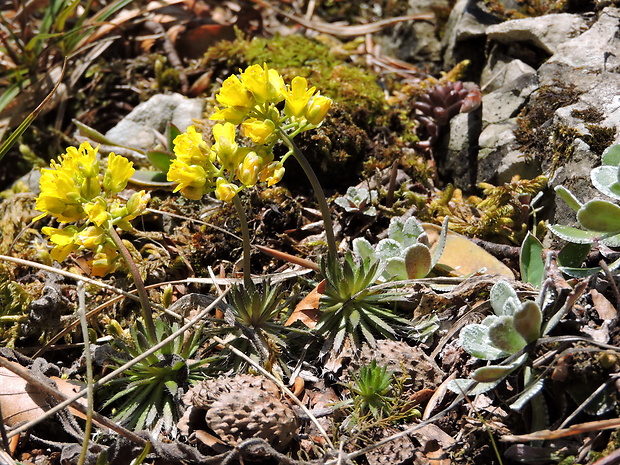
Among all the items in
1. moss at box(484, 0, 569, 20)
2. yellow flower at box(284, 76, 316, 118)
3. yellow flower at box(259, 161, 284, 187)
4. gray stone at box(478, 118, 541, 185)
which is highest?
yellow flower at box(284, 76, 316, 118)

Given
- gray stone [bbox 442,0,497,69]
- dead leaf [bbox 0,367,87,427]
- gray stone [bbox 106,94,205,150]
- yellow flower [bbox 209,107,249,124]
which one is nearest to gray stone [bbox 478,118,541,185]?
gray stone [bbox 442,0,497,69]

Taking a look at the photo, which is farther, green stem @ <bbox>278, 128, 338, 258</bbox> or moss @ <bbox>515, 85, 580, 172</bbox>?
moss @ <bbox>515, 85, 580, 172</bbox>

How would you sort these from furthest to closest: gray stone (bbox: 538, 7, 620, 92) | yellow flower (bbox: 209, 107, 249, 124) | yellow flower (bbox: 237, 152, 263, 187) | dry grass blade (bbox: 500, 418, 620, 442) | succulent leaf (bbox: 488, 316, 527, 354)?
gray stone (bbox: 538, 7, 620, 92) < yellow flower (bbox: 209, 107, 249, 124) < yellow flower (bbox: 237, 152, 263, 187) < succulent leaf (bbox: 488, 316, 527, 354) < dry grass blade (bbox: 500, 418, 620, 442)

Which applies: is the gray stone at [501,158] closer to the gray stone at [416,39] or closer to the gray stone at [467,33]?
the gray stone at [467,33]

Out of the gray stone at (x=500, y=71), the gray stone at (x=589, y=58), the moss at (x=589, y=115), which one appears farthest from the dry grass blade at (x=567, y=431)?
the gray stone at (x=500, y=71)

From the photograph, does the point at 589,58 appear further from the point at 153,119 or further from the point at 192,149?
the point at 153,119

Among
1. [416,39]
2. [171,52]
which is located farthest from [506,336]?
[171,52]

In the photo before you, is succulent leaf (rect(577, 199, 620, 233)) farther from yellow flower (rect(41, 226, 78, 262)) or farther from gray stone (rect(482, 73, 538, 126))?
yellow flower (rect(41, 226, 78, 262))

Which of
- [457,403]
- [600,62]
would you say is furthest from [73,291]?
[600,62]
